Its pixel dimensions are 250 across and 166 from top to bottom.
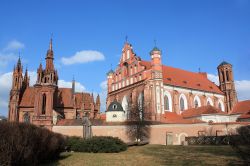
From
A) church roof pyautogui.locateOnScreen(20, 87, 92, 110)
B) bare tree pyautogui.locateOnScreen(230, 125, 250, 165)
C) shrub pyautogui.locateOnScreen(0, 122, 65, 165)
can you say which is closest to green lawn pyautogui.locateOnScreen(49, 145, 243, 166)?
shrub pyautogui.locateOnScreen(0, 122, 65, 165)

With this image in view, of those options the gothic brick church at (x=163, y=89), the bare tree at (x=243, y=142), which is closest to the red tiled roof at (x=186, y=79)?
the gothic brick church at (x=163, y=89)

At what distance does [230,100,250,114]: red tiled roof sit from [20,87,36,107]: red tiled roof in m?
43.4

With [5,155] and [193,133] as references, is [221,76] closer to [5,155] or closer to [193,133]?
[193,133]

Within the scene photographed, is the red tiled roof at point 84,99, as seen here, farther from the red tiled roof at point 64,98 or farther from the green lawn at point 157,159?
the green lawn at point 157,159

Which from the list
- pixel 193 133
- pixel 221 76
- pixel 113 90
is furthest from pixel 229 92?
pixel 113 90

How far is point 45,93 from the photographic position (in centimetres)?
4900

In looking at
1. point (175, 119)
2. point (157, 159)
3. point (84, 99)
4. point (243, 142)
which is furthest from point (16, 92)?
A: point (243, 142)

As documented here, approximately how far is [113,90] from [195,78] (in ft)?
67.1

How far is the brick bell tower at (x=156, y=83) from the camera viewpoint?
49719mm

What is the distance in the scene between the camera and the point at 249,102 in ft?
191

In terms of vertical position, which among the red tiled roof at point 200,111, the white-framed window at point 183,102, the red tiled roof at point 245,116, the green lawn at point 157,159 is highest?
the white-framed window at point 183,102

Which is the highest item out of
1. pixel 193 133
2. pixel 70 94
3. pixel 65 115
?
pixel 70 94

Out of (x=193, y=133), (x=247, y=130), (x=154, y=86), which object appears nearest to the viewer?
(x=247, y=130)

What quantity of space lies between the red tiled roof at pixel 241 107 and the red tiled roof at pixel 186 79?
5650 mm
